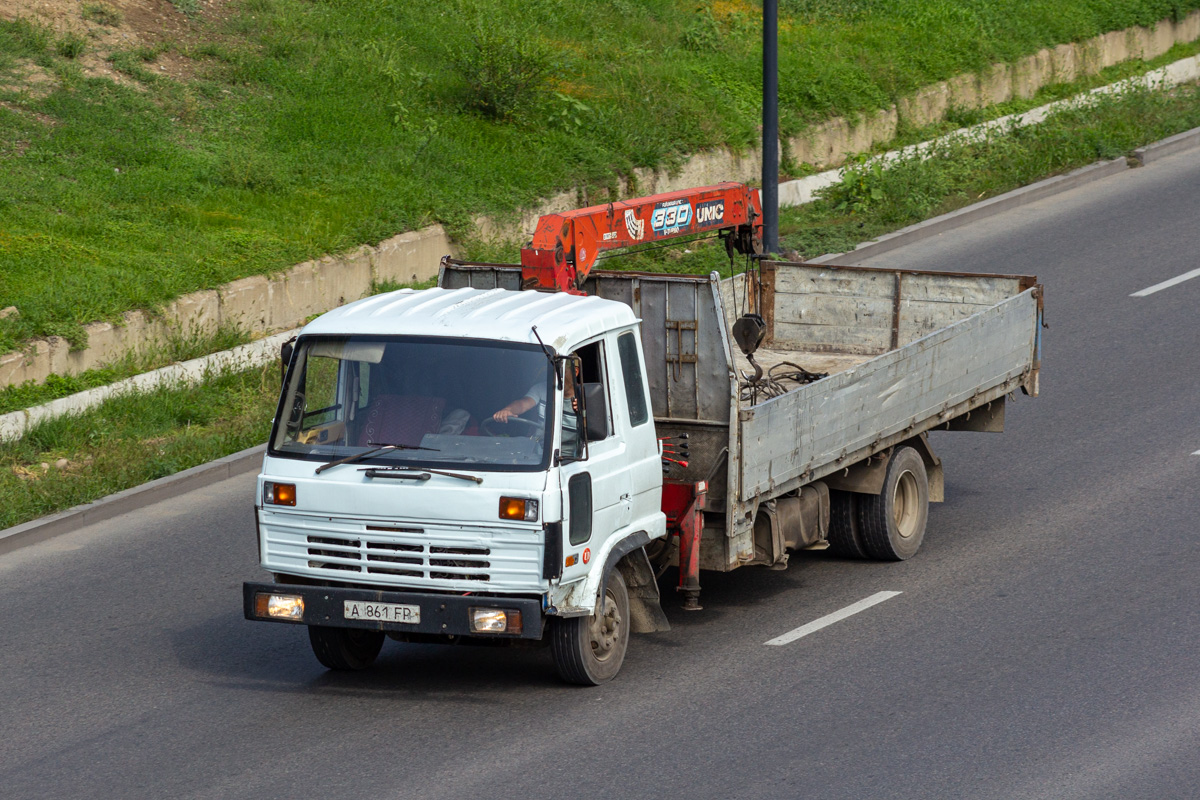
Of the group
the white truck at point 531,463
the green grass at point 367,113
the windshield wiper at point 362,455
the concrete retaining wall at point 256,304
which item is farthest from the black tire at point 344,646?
the green grass at point 367,113

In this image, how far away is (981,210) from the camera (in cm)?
2059

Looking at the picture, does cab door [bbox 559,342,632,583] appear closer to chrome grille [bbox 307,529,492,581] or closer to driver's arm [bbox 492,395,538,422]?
driver's arm [bbox 492,395,538,422]

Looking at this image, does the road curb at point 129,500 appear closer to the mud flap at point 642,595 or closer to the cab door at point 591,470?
the mud flap at point 642,595

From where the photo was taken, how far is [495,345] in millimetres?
8320

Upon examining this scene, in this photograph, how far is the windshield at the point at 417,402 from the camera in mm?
8180

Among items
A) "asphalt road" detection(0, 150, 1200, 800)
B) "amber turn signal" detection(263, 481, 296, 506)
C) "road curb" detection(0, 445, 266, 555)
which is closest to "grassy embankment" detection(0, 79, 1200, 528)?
"road curb" detection(0, 445, 266, 555)

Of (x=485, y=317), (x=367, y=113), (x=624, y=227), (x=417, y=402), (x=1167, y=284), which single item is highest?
(x=367, y=113)

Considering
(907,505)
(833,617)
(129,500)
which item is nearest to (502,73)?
(129,500)

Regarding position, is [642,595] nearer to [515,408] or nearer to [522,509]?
[522,509]

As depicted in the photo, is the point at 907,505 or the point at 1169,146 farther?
the point at 1169,146

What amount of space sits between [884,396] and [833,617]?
1.61 m

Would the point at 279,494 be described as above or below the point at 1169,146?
below

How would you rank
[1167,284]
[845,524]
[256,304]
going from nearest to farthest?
[845,524] → [256,304] → [1167,284]

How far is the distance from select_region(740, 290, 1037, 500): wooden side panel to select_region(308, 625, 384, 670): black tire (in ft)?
7.93
